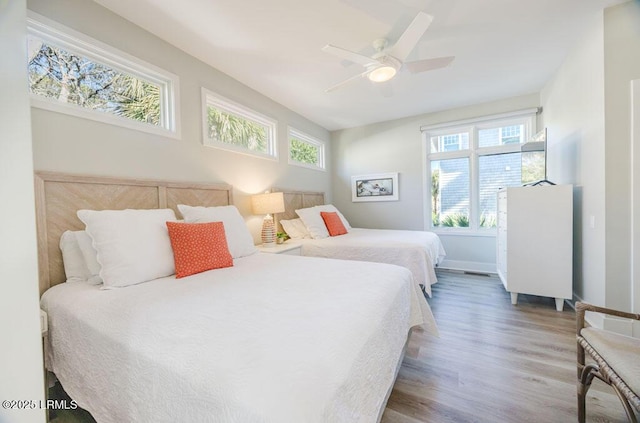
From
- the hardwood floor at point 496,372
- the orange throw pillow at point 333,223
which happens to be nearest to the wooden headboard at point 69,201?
the orange throw pillow at point 333,223

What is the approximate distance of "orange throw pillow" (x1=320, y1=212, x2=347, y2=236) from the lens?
3.71m

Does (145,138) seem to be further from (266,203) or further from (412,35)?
(412,35)

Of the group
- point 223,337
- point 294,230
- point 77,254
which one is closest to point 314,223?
point 294,230

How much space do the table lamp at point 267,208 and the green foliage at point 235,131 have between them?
72cm

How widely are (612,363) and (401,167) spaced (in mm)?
3851

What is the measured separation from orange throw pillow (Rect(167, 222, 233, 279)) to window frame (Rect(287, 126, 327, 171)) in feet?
7.84

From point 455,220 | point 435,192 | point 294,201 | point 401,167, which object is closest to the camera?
point 294,201

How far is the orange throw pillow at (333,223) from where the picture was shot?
146 inches

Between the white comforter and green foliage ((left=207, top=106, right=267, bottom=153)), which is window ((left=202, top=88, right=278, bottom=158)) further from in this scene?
the white comforter

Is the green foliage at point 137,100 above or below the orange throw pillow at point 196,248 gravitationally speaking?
above

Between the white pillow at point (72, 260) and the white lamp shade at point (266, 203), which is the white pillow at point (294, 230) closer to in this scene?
the white lamp shade at point (266, 203)

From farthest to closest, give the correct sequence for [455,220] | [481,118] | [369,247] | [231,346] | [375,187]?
[375,187] → [455,220] → [481,118] → [369,247] → [231,346]

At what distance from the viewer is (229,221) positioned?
227cm

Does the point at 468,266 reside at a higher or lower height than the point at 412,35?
lower
